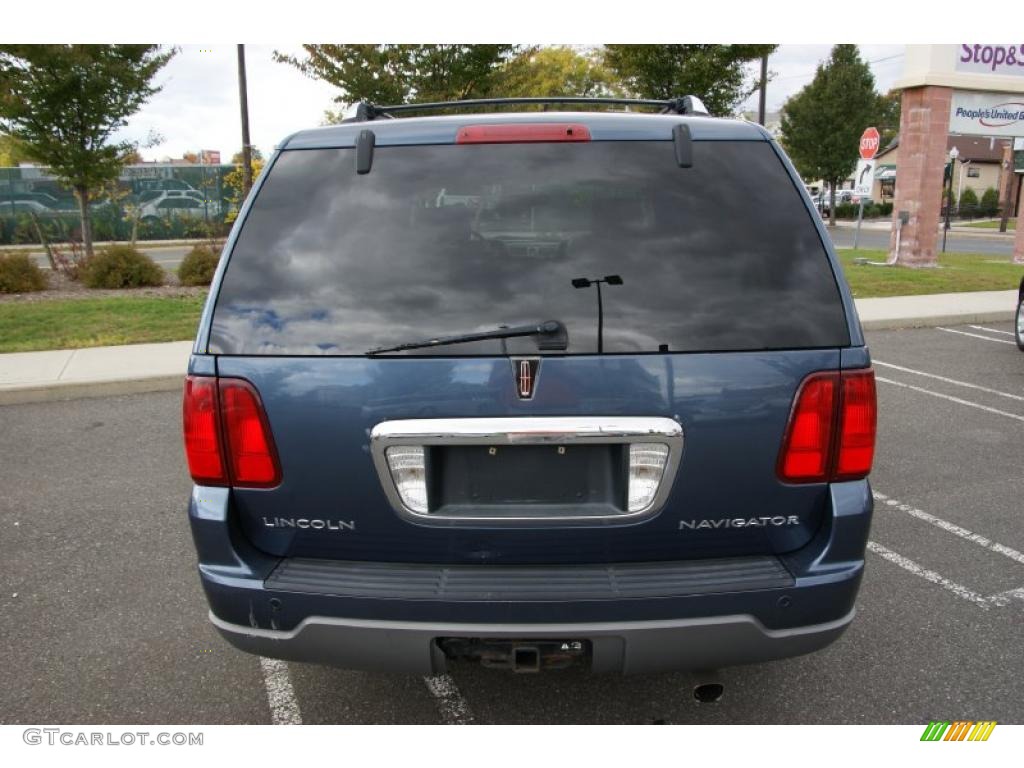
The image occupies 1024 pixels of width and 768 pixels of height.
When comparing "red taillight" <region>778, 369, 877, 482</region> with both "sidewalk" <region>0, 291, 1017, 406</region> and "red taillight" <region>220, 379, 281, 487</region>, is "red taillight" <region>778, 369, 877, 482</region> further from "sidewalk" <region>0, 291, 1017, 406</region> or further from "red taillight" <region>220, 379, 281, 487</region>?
"sidewalk" <region>0, 291, 1017, 406</region>

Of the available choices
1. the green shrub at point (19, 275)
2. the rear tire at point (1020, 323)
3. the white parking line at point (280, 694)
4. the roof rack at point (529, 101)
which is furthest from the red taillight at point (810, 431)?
the green shrub at point (19, 275)

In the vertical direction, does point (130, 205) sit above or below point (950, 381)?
above

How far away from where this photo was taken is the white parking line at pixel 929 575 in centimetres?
346

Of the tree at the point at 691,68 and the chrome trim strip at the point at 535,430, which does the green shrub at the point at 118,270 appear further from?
the chrome trim strip at the point at 535,430

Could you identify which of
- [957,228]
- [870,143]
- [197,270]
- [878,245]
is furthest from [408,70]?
[957,228]

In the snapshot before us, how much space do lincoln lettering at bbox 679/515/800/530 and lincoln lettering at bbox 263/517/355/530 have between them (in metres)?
0.92

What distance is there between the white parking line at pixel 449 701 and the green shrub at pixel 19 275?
1232 cm

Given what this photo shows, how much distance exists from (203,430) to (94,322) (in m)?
8.97

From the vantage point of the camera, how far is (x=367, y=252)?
7.10 feet

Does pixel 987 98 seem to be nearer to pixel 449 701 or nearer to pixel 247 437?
pixel 449 701

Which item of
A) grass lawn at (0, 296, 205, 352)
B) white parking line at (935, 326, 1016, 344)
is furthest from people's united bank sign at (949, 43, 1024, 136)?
grass lawn at (0, 296, 205, 352)

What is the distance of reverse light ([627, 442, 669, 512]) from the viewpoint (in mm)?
2062

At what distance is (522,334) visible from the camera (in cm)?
205

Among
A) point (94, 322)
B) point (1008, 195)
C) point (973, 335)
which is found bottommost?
point (973, 335)
